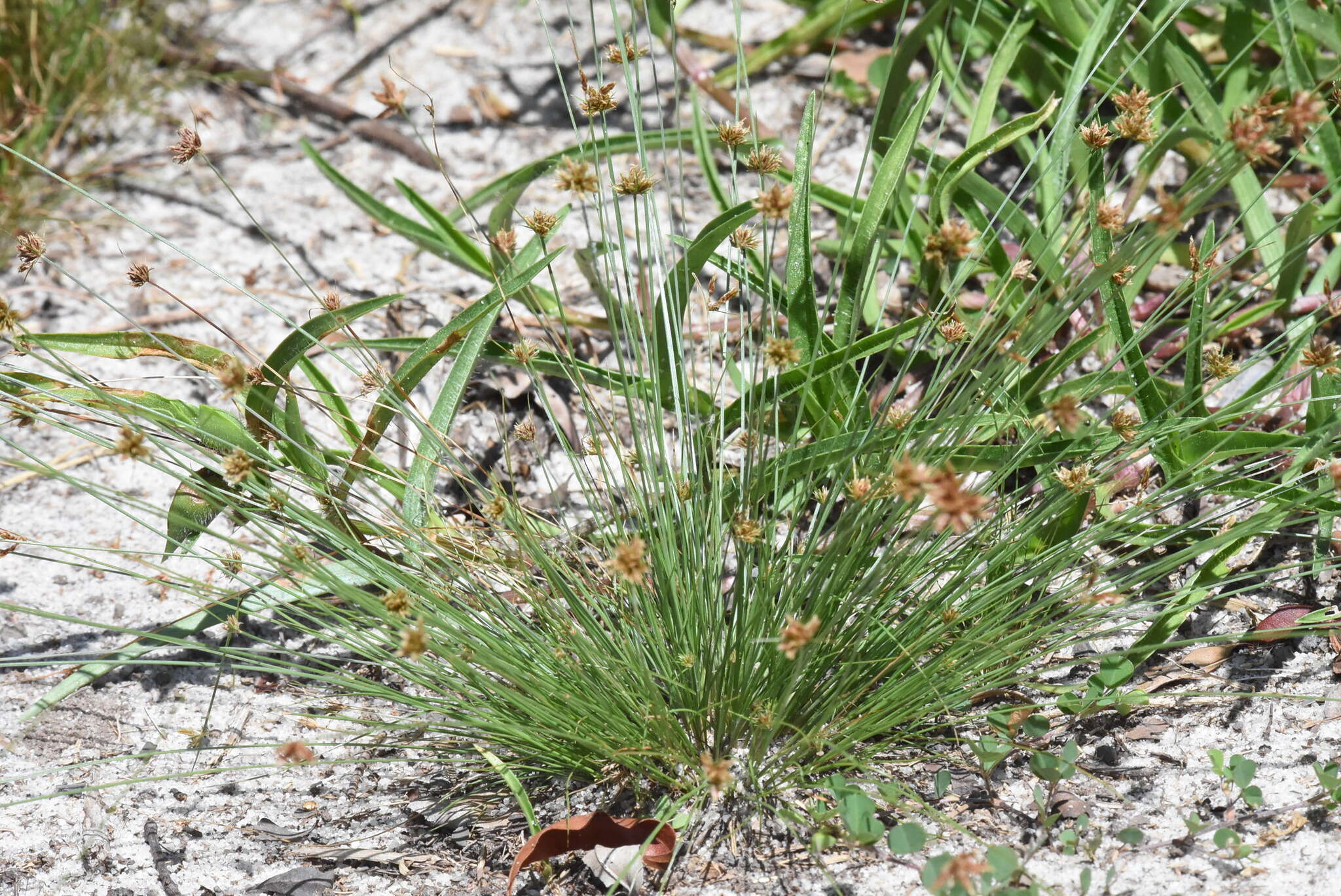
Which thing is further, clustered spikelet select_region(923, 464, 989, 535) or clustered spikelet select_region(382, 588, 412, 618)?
clustered spikelet select_region(382, 588, 412, 618)

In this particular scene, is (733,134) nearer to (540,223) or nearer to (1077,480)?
(540,223)

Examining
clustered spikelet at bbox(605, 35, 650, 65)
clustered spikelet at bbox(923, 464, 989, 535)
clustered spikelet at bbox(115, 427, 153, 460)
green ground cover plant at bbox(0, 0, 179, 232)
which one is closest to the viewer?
clustered spikelet at bbox(923, 464, 989, 535)

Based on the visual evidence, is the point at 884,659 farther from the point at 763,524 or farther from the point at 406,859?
the point at 406,859

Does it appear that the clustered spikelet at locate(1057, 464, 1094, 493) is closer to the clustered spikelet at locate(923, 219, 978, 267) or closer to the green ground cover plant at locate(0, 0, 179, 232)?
the clustered spikelet at locate(923, 219, 978, 267)

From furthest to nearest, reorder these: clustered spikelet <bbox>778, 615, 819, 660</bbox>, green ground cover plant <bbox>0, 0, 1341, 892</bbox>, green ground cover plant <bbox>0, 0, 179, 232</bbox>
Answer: green ground cover plant <bbox>0, 0, 179, 232</bbox>
green ground cover plant <bbox>0, 0, 1341, 892</bbox>
clustered spikelet <bbox>778, 615, 819, 660</bbox>

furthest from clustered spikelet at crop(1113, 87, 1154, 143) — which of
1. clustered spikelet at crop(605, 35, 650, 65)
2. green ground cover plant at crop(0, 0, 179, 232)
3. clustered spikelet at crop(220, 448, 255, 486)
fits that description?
green ground cover plant at crop(0, 0, 179, 232)

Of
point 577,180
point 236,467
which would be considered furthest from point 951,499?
point 236,467

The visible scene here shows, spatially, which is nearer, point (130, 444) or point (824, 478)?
point (130, 444)

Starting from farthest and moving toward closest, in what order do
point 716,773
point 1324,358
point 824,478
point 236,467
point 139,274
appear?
point 824,478, point 139,274, point 1324,358, point 236,467, point 716,773
